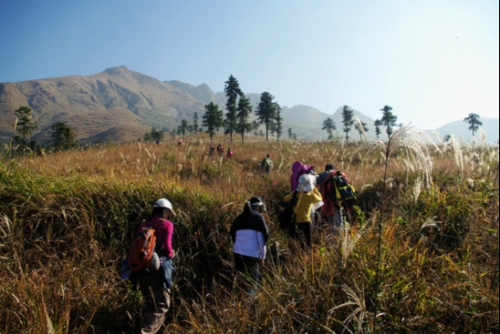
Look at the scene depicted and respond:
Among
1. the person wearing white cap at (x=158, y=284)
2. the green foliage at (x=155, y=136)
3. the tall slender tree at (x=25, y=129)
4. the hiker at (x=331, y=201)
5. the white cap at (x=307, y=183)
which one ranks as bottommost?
the person wearing white cap at (x=158, y=284)

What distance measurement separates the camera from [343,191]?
511 cm

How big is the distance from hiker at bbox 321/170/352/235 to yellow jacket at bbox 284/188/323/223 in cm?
59

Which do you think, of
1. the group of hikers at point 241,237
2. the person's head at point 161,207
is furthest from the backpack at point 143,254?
the person's head at point 161,207

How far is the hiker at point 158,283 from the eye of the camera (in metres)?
3.21

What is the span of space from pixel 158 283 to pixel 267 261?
1.69m

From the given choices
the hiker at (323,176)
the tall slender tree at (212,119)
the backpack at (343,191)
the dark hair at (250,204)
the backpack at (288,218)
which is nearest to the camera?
the dark hair at (250,204)

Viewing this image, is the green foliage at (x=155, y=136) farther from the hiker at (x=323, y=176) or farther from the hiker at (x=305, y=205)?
the hiker at (x=305, y=205)

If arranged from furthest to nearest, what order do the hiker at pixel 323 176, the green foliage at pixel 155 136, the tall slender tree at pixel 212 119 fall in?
1. the tall slender tree at pixel 212 119
2. the green foliage at pixel 155 136
3. the hiker at pixel 323 176

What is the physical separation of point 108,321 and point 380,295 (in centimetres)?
340

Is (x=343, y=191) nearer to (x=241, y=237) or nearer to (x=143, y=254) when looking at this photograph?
(x=241, y=237)

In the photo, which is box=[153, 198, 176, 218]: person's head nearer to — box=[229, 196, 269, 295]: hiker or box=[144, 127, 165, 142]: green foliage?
box=[229, 196, 269, 295]: hiker

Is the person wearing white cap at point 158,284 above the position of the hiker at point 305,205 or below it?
below

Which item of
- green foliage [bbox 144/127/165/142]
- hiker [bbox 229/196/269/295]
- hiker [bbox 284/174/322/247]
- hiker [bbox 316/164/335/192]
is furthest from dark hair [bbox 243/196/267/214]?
green foliage [bbox 144/127/165/142]

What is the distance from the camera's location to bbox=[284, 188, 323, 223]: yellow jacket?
4.71 m
